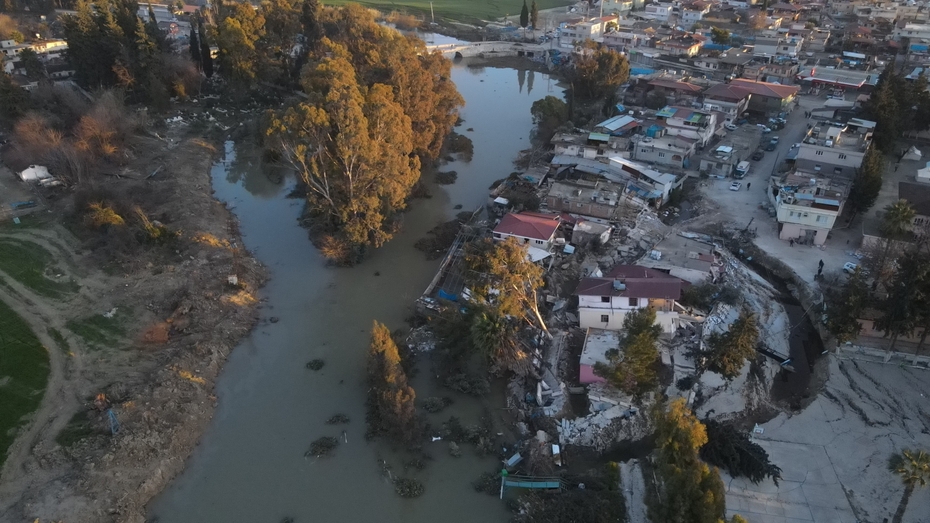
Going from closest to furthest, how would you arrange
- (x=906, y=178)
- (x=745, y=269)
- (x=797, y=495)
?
(x=797, y=495), (x=745, y=269), (x=906, y=178)

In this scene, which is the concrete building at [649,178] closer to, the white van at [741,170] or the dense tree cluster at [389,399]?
the white van at [741,170]

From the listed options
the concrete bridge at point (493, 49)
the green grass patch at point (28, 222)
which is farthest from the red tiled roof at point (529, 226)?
the concrete bridge at point (493, 49)

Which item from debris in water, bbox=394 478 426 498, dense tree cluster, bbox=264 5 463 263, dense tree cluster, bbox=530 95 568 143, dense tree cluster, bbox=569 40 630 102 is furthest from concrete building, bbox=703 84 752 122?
debris in water, bbox=394 478 426 498

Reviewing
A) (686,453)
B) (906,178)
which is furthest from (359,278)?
(906,178)

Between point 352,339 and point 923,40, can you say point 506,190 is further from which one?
point 923,40

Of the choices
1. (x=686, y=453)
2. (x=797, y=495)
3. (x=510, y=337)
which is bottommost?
(x=797, y=495)

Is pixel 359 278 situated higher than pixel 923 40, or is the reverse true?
pixel 923 40
